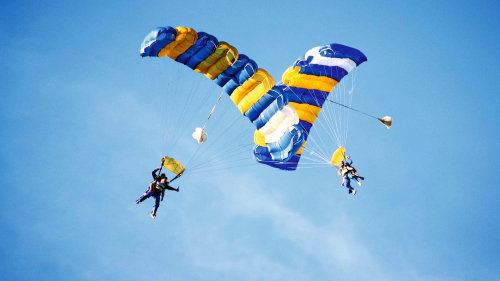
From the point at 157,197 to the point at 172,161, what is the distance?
3.12 ft

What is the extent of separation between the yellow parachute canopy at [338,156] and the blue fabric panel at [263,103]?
2345 mm

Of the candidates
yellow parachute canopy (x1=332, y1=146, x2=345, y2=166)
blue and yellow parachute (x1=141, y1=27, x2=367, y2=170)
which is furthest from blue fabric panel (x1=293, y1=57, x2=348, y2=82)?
yellow parachute canopy (x1=332, y1=146, x2=345, y2=166)

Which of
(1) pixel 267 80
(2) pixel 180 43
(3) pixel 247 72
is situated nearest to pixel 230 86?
(3) pixel 247 72

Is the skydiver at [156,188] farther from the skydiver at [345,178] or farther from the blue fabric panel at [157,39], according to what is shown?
the skydiver at [345,178]

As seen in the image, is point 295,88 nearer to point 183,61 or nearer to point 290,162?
point 290,162

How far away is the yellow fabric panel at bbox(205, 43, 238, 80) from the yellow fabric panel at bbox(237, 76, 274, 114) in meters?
0.87

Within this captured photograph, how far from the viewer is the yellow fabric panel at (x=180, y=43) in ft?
32.3

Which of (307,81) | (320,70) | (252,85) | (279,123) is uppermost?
(320,70)

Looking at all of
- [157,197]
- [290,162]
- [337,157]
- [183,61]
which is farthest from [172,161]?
[337,157]

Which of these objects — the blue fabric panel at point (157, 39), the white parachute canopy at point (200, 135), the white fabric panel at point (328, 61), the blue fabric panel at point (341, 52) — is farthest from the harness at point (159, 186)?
the blue fabric panel at point (341, 52)

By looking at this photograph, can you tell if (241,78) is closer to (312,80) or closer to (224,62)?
(224,62)

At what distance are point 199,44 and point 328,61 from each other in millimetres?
3581

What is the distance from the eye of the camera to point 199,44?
10203mm

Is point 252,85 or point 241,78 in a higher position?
point 241,78
